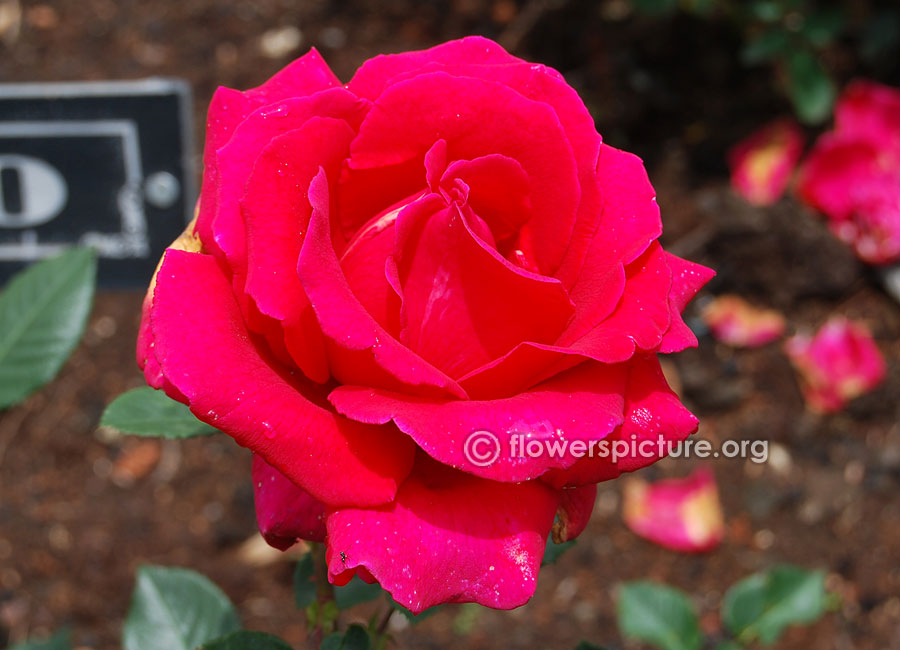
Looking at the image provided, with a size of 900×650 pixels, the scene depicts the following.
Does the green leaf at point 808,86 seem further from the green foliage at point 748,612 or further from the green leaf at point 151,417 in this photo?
the green leaf at point 151,417

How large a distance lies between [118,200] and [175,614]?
663 millimetres

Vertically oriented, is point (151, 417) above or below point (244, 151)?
below

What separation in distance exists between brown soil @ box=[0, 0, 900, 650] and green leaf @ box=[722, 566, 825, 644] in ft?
1.37

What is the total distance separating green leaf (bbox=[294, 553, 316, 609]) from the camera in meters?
0.66

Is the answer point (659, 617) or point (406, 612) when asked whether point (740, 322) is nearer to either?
point (659, 617)

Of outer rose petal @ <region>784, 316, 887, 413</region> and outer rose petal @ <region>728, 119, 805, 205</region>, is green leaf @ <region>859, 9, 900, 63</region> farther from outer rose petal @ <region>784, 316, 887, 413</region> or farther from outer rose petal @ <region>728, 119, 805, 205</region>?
outer rose petal @ <region>784, 316, 887, 413</region>

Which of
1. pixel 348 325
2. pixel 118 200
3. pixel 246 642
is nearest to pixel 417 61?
pixel 348 325

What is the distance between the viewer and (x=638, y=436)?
46 cm

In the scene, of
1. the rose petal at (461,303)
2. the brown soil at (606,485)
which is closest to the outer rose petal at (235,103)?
the rose petal at (461,303)

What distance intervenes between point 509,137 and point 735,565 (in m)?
1.28

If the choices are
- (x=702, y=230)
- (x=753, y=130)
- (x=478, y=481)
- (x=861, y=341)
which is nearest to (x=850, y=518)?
(x=861, y=341)

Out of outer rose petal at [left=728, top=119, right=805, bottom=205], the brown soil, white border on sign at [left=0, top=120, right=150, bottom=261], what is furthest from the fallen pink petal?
white border on sign at [left=0, top=120, right=150, bottom=261]

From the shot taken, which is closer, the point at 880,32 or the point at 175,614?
the point at 175,614

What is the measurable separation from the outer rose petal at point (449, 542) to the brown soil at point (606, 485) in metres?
1.08
